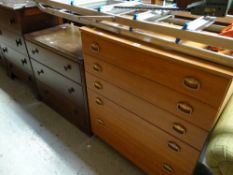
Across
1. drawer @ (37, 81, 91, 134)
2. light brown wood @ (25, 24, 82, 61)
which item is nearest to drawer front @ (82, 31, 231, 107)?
light brown wood @ (25, 24, 82, 61)

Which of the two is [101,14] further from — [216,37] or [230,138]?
[230,138]

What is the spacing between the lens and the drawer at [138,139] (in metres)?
0.94

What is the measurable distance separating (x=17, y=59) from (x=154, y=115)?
4.99ft

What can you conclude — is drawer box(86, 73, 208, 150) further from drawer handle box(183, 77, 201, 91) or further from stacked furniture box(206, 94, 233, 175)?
drawer handle box(183, 77, 201, 91)

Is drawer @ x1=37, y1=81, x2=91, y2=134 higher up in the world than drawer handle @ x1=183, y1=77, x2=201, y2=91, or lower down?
lower down

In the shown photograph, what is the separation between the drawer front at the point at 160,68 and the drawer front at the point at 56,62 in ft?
0.82

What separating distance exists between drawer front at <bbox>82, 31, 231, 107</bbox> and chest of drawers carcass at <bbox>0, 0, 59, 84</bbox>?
28.2 inches

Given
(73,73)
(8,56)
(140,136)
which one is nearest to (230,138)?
(140,136)

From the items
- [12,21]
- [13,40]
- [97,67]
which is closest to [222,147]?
[97,67]

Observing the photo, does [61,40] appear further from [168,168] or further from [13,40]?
[168,168]

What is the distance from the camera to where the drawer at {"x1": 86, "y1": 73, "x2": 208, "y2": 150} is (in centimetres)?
82

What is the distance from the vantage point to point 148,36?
2.74ft

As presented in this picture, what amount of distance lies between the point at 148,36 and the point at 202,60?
0.25 metres

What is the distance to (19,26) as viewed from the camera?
4.99ft
